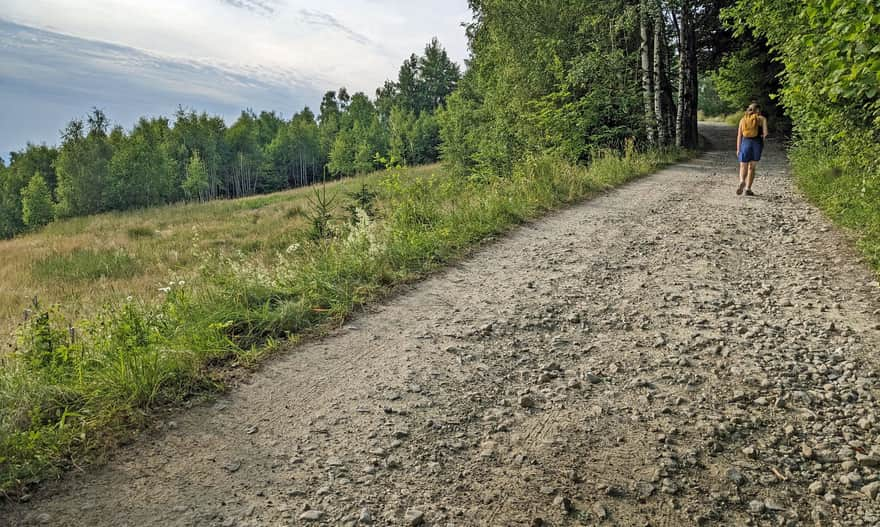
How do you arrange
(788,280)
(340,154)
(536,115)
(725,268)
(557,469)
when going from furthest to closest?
(340,154) < (536,115) < (725,268) < (788,280) < (557,469)

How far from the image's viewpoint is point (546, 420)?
3.09m

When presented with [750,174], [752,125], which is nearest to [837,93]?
[750,174]

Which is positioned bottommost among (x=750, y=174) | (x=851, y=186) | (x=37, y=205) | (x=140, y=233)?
(x=140, y=233)

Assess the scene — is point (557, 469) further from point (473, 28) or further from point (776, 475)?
point (473, 28)

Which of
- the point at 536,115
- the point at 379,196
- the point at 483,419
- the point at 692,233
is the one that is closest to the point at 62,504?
the point at 483,419

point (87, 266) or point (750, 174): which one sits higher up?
point (750, 174)

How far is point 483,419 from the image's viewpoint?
312cm

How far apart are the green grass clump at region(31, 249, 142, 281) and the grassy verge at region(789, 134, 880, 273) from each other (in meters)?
19.3

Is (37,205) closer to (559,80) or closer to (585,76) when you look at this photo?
(559,80)

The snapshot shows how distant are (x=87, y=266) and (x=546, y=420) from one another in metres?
21.5

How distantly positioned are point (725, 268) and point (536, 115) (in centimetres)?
1172

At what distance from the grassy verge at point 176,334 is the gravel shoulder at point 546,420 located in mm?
264

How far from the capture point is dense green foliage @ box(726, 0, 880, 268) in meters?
5.02

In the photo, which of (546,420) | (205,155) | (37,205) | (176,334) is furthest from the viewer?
(205,155)
